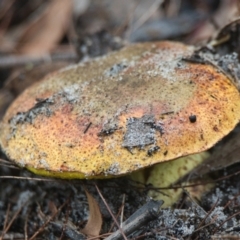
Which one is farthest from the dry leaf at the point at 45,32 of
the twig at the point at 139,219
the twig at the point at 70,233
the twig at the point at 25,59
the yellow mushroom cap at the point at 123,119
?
the twig at the point at 139,219

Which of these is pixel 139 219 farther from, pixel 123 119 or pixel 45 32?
pixel 45 32

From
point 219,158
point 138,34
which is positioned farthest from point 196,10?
point 219,158

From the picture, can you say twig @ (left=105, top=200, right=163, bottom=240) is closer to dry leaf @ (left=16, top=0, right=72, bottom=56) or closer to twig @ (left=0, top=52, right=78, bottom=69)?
twig @ (left=0, top=52, right=78, bottom=69)

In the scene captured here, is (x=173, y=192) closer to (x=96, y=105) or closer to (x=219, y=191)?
(x=219, y=191)

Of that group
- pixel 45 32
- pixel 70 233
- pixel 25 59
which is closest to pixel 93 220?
pixel 70 233

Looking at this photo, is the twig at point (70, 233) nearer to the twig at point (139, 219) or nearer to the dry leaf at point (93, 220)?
the dry leaf at point (93, 220)

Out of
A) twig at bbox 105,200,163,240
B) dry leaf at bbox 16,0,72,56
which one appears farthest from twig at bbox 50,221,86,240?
dry leaf at bbox 16,0,72,56

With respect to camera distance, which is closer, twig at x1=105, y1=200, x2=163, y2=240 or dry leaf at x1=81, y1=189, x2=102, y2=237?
twig at x1=105, y1=200, x2=163, y2=240
